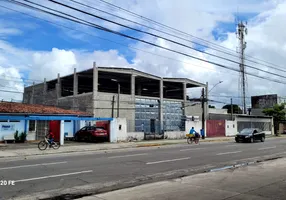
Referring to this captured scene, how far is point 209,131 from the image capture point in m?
43.3

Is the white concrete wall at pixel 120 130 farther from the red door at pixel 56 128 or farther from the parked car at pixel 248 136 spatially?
the parked car at pixel 248 136

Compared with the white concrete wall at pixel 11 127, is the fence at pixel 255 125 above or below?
above

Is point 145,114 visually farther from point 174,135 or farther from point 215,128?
point 174,135

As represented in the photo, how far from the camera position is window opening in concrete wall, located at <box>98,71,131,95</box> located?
5163cm

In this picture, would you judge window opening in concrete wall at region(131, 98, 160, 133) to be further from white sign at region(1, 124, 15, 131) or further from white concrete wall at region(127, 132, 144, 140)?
white sign at region(1, 124, 15, 131)

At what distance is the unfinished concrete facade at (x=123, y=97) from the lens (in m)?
44.6

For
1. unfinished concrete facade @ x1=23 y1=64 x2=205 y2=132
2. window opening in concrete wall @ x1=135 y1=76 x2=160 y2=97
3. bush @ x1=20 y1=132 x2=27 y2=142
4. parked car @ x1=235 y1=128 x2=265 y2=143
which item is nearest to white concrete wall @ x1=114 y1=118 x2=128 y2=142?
bush @ x1=20 y1=132 x2=27 y2=142

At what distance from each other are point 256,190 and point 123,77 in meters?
47.3

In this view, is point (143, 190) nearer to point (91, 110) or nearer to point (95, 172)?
point (95, 172)

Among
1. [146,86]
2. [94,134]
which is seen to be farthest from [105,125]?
[146,86]

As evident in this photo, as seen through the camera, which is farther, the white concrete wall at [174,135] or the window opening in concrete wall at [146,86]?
the window opening in concrete wall at [146,86]

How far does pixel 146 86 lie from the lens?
6425 cm

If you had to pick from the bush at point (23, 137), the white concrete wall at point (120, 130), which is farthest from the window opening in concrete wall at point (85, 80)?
the bush at point (23, 137)

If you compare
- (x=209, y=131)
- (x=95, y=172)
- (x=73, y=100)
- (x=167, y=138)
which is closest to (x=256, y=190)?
(x=95, y=172)
